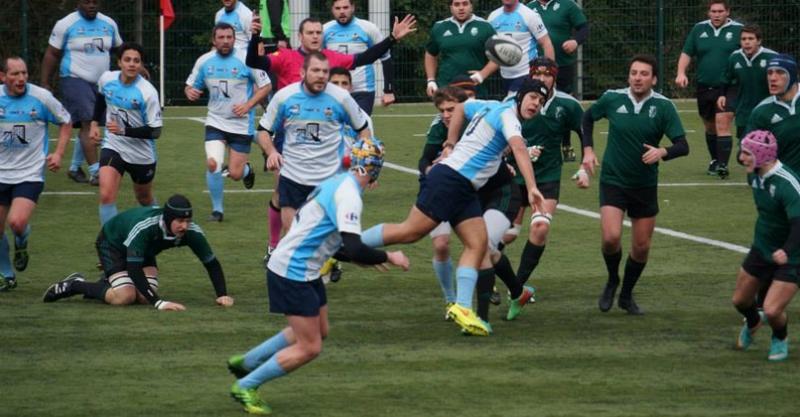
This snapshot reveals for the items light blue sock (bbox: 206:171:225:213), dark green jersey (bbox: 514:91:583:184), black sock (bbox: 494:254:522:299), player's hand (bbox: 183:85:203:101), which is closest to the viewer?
black sock (bbox: 494:254:522:299)

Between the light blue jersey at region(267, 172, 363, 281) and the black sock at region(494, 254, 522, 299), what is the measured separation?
3134 mm

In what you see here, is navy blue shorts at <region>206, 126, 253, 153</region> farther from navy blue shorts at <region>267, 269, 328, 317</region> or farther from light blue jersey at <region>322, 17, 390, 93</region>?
navy blue shorts at <region>267, 269, 328, 317</region>

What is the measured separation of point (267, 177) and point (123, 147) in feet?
22.0

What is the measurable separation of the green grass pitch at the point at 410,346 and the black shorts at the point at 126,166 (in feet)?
2.80

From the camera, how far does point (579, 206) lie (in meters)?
19.1

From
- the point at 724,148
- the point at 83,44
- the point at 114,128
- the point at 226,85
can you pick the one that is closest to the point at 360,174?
the point at 114,128

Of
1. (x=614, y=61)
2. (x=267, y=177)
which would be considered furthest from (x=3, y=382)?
(x=614, y=61)

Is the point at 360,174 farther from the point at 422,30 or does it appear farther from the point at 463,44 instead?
the point at 422,30

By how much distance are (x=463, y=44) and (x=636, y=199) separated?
726 centimetres

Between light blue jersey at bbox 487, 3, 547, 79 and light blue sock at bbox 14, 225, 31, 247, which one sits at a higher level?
light blue jersey at bbox 487, 3, 547, 79

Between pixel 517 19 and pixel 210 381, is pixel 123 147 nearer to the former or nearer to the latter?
pixel 210 381

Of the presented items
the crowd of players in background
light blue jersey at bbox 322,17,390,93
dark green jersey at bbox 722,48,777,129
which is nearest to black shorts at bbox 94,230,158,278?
the crowd of players in background

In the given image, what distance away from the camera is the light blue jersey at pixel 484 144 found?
11594 millimetres

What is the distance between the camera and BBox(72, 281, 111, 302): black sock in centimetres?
1317
